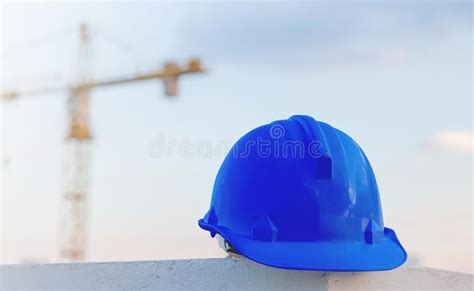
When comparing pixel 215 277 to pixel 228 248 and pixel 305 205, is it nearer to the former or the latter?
pixel 228 248

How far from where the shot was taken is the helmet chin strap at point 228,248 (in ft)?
8.85

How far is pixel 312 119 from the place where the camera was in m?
2.79

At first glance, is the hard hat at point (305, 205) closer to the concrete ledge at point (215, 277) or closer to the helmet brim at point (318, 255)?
the helmet brim at point (318, 255)

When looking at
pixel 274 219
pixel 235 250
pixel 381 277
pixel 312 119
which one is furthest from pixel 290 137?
pixel 381 277

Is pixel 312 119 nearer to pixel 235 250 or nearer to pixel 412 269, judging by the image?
pixel 235 250

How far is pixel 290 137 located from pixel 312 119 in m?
0.20

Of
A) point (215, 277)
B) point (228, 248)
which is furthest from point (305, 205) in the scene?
point (215, 277)

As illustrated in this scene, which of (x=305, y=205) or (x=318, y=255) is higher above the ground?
(x=305, y=205)

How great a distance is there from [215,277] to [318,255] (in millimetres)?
568

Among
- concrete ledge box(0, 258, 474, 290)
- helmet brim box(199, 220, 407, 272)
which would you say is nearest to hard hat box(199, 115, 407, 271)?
helmet brim box(199, 220, 407, 272)

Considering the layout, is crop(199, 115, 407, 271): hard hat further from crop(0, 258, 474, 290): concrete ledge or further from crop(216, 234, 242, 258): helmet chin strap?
crop(0, 258, 474, 290): concrete ledge

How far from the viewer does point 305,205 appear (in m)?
2.47

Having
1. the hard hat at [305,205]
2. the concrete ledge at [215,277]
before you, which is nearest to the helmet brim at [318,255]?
the hard hat at [305,205]

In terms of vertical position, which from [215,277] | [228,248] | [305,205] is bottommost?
[215,277]
